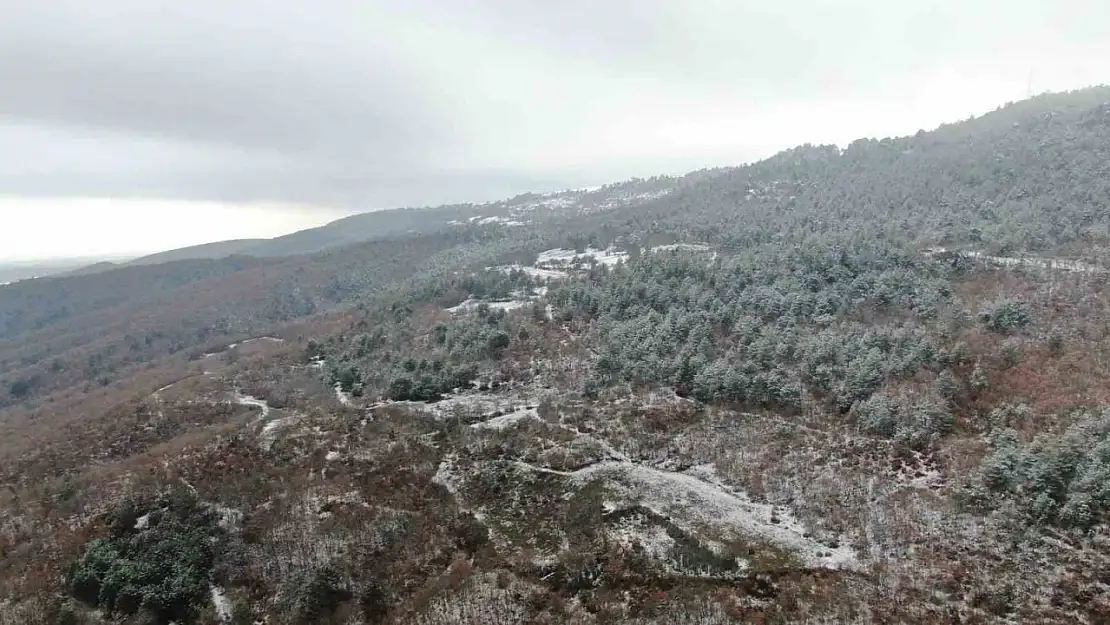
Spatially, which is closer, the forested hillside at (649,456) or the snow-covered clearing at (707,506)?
the forested hillside at (649,456)

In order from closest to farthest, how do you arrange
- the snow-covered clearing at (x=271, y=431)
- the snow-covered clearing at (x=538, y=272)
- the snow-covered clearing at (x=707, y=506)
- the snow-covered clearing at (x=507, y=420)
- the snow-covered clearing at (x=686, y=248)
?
the snow-covered clearing at (x=707, y=506) → the snow-covered clearing at (x=271, y=431) → the snow-covered clearing at (x=507, y=420) → the snow-covered clearing at (x=686, y=248) → the snow-covered clearing at (x=538, y=272)

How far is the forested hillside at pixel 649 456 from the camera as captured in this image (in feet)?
81.9

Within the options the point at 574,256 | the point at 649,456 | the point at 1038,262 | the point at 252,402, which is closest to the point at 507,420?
A: the point at 649,456

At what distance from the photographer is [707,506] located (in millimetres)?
32312

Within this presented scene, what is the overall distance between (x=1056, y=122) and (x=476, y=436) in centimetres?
15812

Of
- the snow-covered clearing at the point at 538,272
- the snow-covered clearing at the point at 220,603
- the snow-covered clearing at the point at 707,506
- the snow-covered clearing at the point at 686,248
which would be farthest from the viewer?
the snow-covered clearing at the point at 538,272

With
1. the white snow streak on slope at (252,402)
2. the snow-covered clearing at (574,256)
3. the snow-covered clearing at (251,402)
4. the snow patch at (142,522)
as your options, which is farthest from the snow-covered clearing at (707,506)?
the snow-covered clearing at (574,256)

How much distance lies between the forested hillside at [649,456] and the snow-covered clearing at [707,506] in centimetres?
20

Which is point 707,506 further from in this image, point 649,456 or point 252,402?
point 252,402

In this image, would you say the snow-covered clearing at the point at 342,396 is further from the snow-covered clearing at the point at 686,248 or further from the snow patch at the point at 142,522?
the snow-covered clearing at the point at 686,248

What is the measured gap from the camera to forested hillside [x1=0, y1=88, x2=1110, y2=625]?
25.0 meters

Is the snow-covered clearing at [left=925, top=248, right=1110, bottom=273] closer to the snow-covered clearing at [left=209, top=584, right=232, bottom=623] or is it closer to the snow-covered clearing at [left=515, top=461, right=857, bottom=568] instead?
the snow-covered clearing at [left=515, top=461, right=857, bottom=568]

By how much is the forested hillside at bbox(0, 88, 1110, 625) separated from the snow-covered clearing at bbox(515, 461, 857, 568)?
198 millimetres

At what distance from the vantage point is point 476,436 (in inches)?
1750
